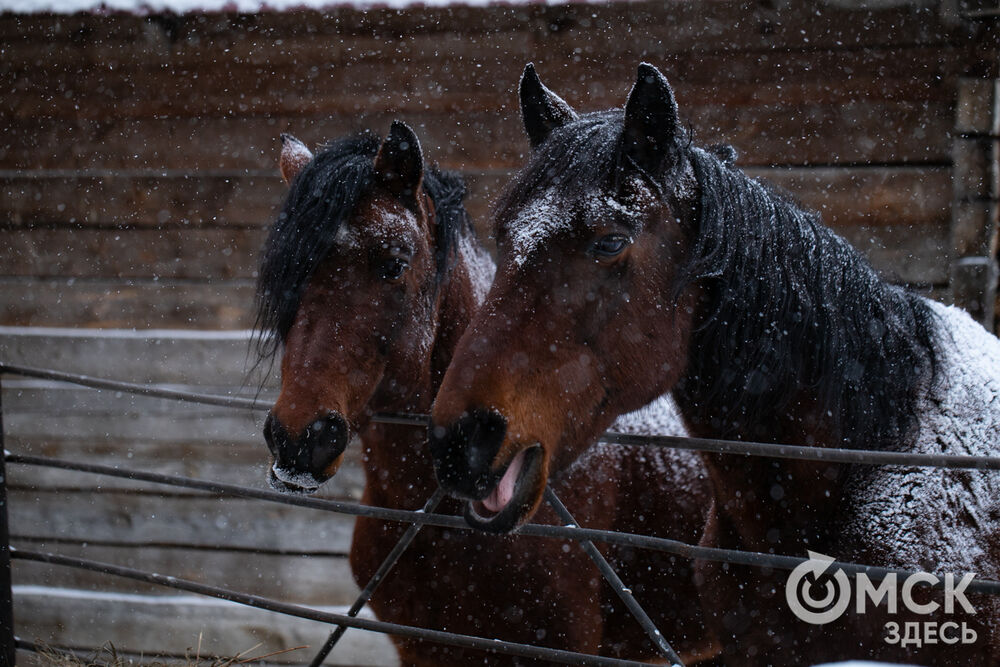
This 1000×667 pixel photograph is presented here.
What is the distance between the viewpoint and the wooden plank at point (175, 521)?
360 cm

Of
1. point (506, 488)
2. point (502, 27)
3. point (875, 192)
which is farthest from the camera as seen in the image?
point (502, 27)

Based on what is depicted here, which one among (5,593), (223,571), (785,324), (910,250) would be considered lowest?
(223,571)

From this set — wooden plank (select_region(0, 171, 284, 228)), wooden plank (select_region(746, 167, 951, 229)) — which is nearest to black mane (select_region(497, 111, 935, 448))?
wooden plank (select_region(746, 167, 951, 229))

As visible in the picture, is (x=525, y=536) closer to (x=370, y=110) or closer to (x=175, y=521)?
(x=370, y=110)

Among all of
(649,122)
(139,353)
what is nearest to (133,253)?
(139,353)

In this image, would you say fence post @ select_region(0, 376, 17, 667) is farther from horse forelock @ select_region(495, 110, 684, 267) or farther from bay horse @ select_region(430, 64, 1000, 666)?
horse forelock @ select_region(495, 110, 684, 267)

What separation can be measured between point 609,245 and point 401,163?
33.8 inches

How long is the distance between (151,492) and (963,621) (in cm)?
356

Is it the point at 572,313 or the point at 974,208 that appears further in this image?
the point at 974,208

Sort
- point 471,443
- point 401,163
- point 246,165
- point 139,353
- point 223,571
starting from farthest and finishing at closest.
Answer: point 223,571 → point 139,353 → point 246,165 → point 401,163 → point 471,443

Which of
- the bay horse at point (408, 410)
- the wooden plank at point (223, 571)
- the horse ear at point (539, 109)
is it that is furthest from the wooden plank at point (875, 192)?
the wooden plank at point (223, 571)

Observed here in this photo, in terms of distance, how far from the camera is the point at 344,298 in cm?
190

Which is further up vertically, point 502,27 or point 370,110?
point 502,27

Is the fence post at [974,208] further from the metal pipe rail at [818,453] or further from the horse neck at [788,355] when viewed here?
the metal pipe rail at [818,453]
